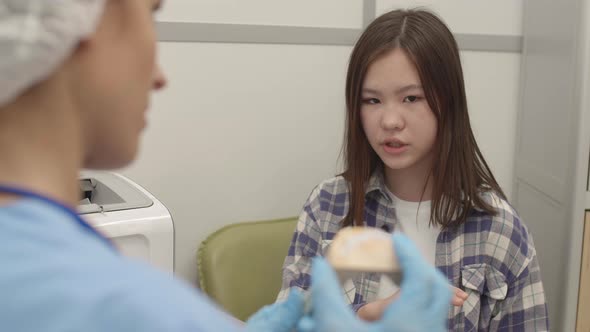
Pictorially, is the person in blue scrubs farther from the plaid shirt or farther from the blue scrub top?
the plaid shirt

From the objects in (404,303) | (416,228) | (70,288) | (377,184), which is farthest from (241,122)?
(70,288)

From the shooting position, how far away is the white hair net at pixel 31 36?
43 centimetres

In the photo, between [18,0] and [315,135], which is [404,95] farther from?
[18,0]

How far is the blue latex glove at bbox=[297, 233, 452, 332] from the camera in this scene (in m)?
0.52

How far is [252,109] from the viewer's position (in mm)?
1733

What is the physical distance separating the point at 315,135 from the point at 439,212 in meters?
0.58

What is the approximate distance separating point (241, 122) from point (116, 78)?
125 centimetres

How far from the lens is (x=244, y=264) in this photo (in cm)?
161

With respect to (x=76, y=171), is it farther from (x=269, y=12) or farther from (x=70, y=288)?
(x=269, y=12)

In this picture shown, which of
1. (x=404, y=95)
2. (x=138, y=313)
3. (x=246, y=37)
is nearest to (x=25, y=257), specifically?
(x=138, y=313)

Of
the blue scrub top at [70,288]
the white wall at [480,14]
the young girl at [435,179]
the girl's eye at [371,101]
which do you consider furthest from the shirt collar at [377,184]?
the blue scrub top at [70,288]

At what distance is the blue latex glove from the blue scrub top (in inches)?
4.7

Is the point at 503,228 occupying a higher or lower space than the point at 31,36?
lower

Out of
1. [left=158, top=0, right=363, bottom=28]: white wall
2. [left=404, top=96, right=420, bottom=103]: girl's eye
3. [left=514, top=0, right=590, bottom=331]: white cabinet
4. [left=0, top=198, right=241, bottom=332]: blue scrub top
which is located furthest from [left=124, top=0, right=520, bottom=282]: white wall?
[left=0, top=198, right=241, bottom=332]: blue scrub top
